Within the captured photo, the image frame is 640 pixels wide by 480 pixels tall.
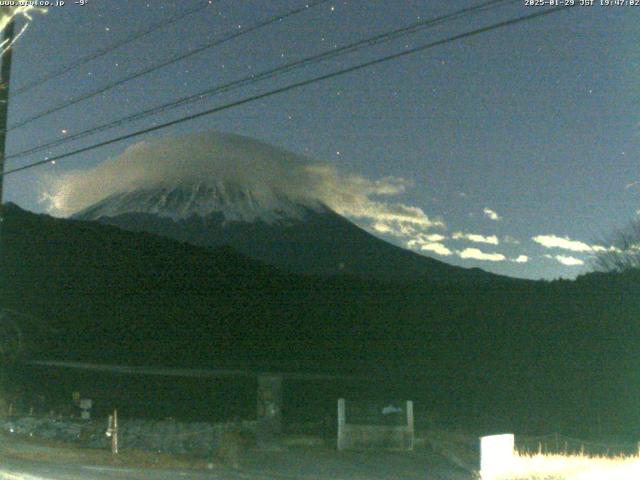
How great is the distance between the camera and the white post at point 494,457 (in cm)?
1430

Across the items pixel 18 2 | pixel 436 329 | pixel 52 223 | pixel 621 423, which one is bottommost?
pixel 621 423

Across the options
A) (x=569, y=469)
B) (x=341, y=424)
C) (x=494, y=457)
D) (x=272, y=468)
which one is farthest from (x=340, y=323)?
(x=569, y=469)

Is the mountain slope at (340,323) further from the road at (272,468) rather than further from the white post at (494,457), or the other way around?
the white post at (494,457)

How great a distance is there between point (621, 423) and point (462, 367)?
13959 millimetres

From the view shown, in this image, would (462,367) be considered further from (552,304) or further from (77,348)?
(77,348)

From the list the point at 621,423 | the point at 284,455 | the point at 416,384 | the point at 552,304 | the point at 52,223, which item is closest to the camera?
the point at 284,455

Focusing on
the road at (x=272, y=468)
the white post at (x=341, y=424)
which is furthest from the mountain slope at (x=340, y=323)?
the road at (x=272, y=468)

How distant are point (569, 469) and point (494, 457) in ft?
4.17

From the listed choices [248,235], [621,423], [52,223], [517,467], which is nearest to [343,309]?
[621,423]

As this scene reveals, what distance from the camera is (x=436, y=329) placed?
55.6 metres

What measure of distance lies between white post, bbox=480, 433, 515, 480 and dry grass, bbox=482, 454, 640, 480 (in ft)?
0.22

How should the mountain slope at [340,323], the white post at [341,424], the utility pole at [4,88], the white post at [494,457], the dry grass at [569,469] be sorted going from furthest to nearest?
the mountain slope at [340,323] < the white post at [341,424] < the utility pole at [4,88] < the white post at [494,457] < the dry grass at [569,469]

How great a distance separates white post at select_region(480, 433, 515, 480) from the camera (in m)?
14.3

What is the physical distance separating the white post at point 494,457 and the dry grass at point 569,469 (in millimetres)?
68
